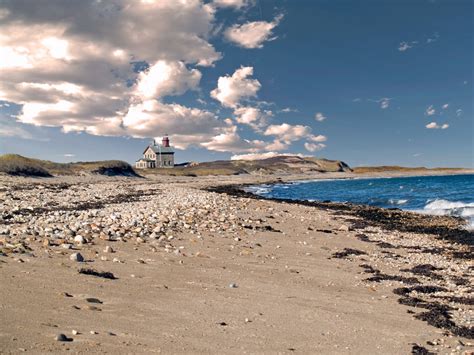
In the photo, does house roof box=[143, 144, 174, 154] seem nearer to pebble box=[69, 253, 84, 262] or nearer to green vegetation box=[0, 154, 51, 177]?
green vegetation box=[0, 154, 51, 177]

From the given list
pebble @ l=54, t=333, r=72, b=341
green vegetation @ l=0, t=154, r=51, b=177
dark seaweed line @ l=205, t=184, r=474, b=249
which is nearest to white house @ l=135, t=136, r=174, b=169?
green vegetation @ l=0, t=154, r=51, b=177

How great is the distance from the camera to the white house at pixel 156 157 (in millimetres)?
171250

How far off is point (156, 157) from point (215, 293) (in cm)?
17114

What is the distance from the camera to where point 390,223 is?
28141mm

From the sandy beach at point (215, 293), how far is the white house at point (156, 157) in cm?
15776

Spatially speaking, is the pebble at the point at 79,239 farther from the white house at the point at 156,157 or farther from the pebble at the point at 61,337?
the white house at the point at 156,157

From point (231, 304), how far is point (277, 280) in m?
2.74

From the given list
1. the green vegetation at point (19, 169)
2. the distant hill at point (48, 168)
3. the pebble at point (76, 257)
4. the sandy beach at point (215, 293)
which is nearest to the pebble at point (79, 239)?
the sandy beach at point (215, 293)

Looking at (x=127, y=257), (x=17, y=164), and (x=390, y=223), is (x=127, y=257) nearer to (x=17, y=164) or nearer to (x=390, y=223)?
(x=390, y=223)

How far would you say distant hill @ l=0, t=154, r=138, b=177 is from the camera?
6575cm

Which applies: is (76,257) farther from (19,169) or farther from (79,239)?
(19,169)

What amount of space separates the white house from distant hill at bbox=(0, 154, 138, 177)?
186ft

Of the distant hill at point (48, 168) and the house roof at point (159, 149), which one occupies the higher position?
the house roof at point (159, 149)

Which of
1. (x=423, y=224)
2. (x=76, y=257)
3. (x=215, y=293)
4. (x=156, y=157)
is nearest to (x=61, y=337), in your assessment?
(x=215, y=293)
